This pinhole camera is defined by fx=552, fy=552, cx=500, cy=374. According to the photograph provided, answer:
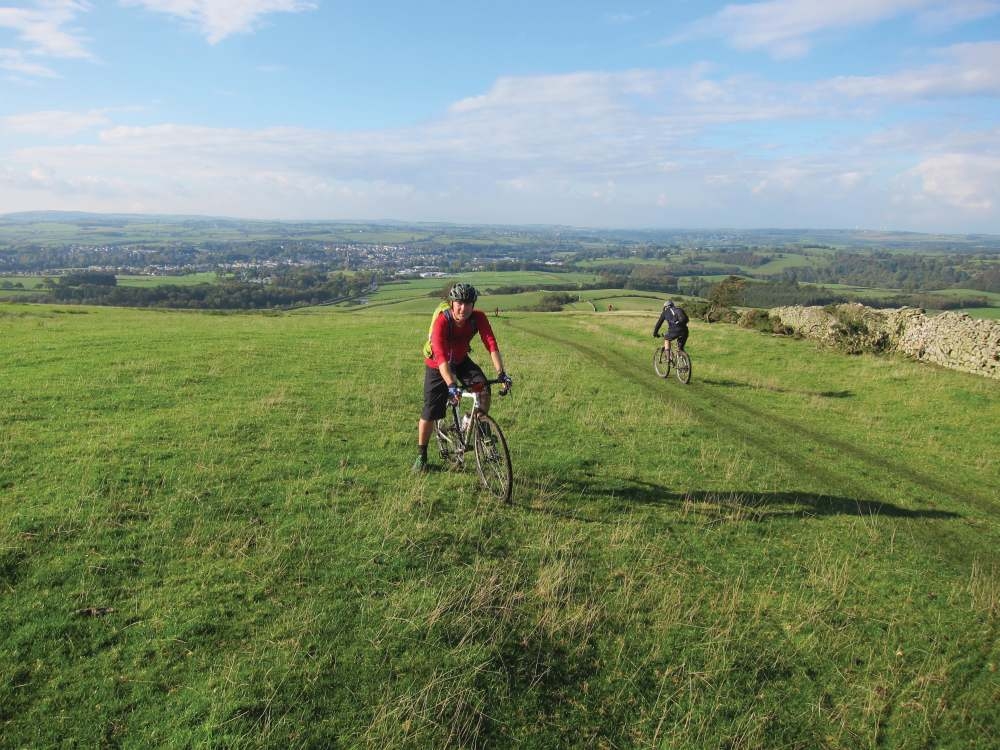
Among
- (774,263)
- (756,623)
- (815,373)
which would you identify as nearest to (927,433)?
A: (815,373)

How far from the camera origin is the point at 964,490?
1109 cm

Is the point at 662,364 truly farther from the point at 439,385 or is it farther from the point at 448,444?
the point at 439,385

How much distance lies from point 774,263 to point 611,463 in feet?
625

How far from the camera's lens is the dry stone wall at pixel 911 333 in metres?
20.7

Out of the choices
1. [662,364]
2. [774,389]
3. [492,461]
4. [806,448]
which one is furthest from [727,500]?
[662,364]

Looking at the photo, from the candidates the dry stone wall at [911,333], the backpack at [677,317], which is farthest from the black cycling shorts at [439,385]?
the dry stone wall at [911,333]

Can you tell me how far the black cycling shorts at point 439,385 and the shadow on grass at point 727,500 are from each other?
6.66ft

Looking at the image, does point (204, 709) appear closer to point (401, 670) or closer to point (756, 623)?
point (401, 670)

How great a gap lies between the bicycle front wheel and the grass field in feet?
19.7

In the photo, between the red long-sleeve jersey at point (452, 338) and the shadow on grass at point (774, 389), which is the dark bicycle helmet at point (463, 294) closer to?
the red long-sleeve jersey at point (452, 338)

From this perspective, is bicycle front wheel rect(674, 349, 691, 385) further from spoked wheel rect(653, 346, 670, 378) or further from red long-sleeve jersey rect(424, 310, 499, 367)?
red long-sleeve jersey rect(424, 310, 499, 367)

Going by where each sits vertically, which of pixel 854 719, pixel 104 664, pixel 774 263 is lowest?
pixel 854 719

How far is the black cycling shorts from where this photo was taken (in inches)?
362

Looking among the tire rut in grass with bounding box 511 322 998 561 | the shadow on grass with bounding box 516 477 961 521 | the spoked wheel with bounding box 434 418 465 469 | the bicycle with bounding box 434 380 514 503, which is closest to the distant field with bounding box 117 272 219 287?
the tire rut in grass with bounding box 511 322 998 561
